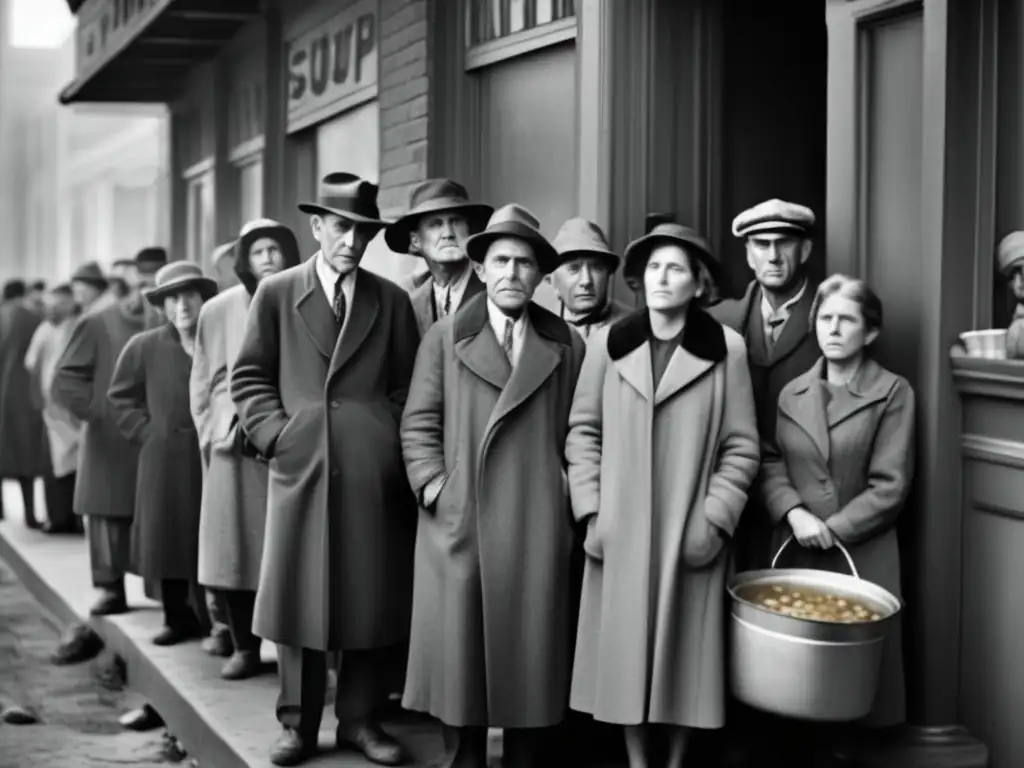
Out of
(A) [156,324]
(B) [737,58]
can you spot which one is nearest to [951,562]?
(B) [737,58]

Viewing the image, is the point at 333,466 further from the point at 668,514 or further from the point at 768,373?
the point at 768,373

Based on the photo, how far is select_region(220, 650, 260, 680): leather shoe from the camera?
6.86 metres

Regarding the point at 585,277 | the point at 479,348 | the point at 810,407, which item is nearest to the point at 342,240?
the point at 479,348

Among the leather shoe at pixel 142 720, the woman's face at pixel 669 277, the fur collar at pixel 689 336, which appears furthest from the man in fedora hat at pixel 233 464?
the woman's face at pixel 669 277

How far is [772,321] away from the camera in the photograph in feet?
17.3

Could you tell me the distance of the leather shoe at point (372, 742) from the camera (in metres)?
5.38

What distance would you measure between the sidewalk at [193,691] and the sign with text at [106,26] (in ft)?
14.3

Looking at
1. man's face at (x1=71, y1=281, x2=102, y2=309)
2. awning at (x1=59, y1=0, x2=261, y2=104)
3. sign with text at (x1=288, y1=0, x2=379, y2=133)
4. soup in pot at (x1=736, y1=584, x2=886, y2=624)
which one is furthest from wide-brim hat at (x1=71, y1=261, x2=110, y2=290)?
soup in pot at (x1=736, y1=584, x2=886, y2=624)

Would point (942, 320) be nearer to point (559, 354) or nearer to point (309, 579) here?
point (559, 354)

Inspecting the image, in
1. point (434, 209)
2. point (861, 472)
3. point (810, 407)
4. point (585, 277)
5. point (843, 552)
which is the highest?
point (434, 209)

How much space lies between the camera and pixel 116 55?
13219 mm

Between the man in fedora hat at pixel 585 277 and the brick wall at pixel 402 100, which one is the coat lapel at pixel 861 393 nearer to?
the man in fedora hat at pixel 585 277

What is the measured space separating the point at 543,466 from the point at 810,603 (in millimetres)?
972

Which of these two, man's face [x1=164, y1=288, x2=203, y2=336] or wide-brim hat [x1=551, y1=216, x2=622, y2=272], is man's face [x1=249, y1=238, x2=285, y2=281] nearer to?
man's face [x1=164, y1=288, x2=203, y2=336]
